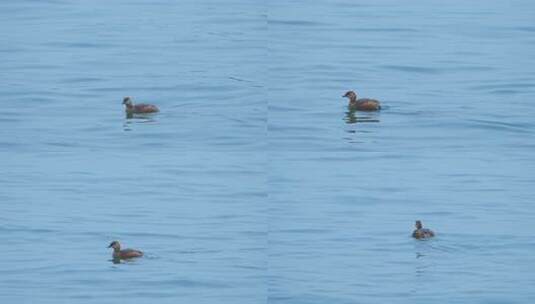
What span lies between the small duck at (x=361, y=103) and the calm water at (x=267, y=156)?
137 mm

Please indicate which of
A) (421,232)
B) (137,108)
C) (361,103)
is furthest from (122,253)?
(361,103)

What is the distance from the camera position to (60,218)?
51.2 ft

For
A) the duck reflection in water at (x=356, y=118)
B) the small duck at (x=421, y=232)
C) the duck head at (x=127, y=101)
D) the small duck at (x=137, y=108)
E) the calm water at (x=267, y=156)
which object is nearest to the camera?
the calm water at (x=267, y=156)

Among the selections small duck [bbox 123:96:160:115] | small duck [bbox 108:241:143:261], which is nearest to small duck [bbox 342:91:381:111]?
small duck [bbox 123:96:160:115]

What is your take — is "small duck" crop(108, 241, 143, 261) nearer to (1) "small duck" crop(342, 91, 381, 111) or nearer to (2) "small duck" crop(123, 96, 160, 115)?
(2) "small duck" crop(123, 96, 160, 115)

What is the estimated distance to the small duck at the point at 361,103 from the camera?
18.6 m

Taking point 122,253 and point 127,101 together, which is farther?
point 127,101

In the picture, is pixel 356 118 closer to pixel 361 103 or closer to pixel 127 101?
pixel 361 103

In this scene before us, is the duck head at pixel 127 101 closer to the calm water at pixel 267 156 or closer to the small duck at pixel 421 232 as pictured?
the calm water at pixel 267 156

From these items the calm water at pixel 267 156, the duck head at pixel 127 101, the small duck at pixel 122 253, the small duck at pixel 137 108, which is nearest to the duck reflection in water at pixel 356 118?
the calm water at pixel 267 156

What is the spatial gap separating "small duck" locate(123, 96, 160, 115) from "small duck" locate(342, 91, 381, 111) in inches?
72.4

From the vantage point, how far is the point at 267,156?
1697 cm

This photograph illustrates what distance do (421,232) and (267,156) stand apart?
230cm

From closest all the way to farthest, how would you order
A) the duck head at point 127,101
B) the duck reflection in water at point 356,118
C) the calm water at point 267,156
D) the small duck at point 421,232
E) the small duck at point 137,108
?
the calm water at point 267,156 → the small duck at point 421,232 → the duck reflection in water at point 356,118 → the small duck at point 137,108 → the duck head at point 127,101
